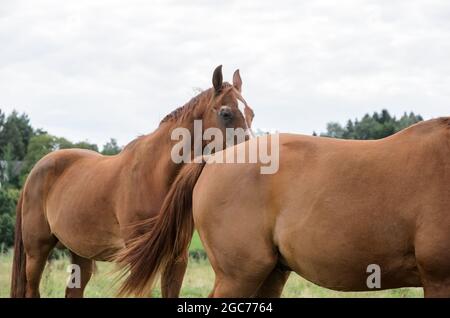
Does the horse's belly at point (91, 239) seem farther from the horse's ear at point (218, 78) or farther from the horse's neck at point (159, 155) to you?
the horse's ear at point (218, 78)

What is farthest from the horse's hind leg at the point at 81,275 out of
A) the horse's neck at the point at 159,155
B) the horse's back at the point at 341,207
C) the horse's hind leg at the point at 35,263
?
the horse's back at the point at 341,207

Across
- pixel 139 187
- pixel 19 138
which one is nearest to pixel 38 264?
pixel 139 187

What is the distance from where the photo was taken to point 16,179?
26.9 m

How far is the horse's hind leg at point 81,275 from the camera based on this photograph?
7.36m

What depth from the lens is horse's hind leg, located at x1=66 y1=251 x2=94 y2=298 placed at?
7.36 metres

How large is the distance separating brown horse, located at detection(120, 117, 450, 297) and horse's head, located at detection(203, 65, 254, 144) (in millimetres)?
1344

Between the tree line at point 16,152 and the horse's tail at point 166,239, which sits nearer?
the horse's tail at point 166,239

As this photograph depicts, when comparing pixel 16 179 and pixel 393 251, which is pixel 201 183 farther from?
pixel 16 179

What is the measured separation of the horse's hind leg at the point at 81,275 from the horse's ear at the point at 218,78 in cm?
302

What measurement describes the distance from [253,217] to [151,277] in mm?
953

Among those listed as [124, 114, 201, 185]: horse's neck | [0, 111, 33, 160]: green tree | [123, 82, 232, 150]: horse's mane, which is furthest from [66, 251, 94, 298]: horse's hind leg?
[0, 111, 33, 160]: green tree

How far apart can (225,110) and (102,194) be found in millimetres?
1647

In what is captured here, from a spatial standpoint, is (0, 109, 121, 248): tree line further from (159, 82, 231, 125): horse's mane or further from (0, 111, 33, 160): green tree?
(159, 82, 231, 125): horse's mane
